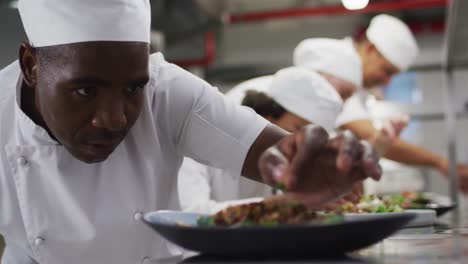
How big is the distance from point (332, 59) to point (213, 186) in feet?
3.32

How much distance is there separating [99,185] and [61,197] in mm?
95

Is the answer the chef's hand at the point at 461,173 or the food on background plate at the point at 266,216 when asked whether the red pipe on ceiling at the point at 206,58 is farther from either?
the food on background plate at the point at 266,216

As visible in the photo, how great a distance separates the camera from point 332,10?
22.2 feet

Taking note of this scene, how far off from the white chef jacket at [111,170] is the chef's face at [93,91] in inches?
7.4

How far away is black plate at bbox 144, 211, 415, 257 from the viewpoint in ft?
2.89

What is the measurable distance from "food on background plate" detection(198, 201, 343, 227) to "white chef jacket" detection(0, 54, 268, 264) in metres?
0.54

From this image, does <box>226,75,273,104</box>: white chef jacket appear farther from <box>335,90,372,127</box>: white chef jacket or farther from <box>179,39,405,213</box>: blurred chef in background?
<box>335,90,372,127</box>: white chef jacket

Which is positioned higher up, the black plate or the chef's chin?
the chef's chin

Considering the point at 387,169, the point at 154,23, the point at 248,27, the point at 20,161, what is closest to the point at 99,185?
the point at 20,161

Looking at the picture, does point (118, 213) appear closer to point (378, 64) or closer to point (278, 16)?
point (378, 64)

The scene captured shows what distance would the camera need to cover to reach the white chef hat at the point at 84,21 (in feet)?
4.60

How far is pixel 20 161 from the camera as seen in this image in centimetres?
159

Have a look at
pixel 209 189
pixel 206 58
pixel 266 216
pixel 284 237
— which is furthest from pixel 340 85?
pixel 206 58

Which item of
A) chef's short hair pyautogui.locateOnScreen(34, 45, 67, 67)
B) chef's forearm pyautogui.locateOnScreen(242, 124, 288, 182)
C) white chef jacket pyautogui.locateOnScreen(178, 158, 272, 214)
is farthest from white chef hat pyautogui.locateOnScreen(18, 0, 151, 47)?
white chef jacket pyautogui.locateOnScreen(178, 158, 272, 214)
